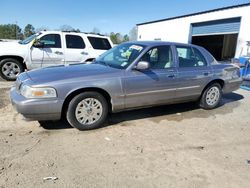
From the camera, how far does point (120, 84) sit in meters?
4.61

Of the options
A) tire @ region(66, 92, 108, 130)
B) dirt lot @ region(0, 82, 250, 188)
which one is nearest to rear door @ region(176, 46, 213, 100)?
dirt lot @ region(0, 82, 250, 188)

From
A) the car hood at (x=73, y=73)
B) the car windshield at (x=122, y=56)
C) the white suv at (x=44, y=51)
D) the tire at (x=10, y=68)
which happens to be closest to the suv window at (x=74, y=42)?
the white suv at (x=44, y=51)

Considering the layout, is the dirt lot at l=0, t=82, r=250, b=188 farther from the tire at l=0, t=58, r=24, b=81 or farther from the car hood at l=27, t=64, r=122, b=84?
the tire at l=0, t=58, r=24, b=81

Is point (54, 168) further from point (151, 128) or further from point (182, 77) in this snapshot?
point (182, 77)

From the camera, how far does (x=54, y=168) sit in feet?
10.7

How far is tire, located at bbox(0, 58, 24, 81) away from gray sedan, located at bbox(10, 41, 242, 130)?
429 centimetres

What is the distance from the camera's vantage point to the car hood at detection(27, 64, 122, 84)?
13.9 feet

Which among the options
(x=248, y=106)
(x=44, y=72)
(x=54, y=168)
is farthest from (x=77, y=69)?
(x=248, y=106)

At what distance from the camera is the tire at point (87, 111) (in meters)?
4.33

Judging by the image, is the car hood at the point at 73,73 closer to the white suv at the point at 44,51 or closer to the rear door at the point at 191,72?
the rear door at the point at 191,72

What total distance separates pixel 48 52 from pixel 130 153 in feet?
20.4

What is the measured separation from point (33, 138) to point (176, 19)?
18.6 meters

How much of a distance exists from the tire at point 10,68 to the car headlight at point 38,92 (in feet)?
16.5

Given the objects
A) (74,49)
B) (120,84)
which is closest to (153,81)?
(120,84)
